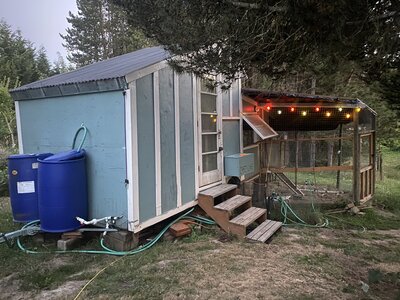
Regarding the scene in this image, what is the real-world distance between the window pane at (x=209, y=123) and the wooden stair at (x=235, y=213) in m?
1.06

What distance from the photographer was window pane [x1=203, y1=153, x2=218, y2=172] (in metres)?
5.66

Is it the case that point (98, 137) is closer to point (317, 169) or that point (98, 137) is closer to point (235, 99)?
point (235, 99)

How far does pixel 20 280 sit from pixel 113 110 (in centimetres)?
212

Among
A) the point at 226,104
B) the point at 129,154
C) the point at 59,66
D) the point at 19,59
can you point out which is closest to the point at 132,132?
the point at 129,154

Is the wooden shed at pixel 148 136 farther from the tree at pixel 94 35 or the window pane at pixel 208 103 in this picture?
the tree at pixel 94 35

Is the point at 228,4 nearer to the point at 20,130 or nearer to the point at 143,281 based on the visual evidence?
the point at 143,281

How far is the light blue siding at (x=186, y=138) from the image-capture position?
5.00 m

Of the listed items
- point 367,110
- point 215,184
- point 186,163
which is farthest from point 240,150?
point 367,110

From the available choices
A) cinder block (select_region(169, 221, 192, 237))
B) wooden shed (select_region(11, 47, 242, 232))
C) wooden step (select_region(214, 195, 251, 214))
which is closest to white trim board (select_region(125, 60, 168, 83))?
wooden shed (select_region(11, 47, 242, 232))

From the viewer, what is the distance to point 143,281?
3115 mm

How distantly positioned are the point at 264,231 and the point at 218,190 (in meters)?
1.13

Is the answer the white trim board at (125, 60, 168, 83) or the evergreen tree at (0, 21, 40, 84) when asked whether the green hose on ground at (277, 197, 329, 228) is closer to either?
the white trim board at (125, 60, 168, 83)

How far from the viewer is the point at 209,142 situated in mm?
5797

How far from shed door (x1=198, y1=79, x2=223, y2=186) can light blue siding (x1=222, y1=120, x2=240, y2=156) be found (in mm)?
247
